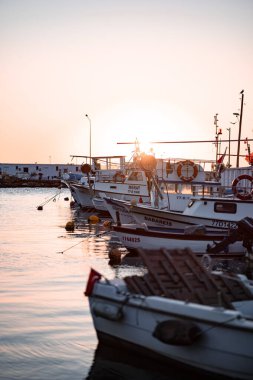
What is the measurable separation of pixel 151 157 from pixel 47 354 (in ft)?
65.2

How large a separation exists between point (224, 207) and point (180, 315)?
57.7 feet

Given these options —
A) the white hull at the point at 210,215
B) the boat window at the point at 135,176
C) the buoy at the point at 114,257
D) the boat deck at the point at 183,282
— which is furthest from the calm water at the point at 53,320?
the boat window at the point at 135,176

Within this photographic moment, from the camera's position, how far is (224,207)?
90.8ft

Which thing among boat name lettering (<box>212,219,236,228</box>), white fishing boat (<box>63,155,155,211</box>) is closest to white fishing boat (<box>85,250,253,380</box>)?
boat name lettering (<box>212,219,236,228</box>)

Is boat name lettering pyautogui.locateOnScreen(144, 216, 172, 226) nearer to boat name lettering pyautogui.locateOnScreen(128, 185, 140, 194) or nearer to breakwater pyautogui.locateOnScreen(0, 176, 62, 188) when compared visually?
boat name lettering pyautogui.locateOnScreen(128, 185, 140, 194)

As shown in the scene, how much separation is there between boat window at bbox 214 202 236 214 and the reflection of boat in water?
52.2 feet

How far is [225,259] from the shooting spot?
2356cm

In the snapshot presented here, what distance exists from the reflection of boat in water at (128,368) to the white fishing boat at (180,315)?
0.13 meters

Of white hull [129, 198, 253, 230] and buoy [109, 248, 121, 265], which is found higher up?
white hull [129, 198, 253, 230]

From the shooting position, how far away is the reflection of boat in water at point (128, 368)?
1114cm

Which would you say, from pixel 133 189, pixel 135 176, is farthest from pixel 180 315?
pixel 135 176

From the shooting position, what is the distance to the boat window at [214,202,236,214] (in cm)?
2750

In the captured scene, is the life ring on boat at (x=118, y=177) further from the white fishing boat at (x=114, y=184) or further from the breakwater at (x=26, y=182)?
the breakwater at (x=26, y=182)

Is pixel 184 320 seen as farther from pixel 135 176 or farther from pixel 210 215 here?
pixel 135 176
